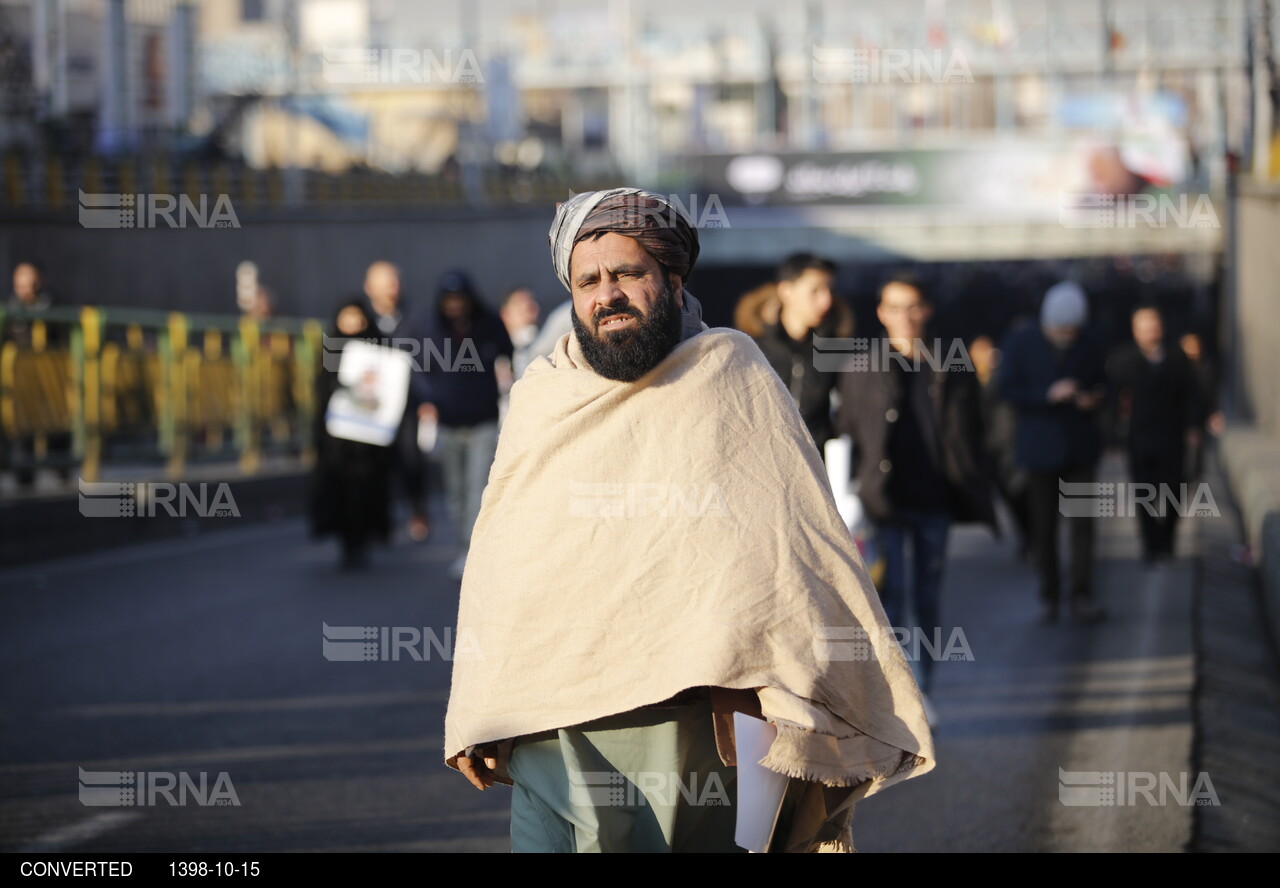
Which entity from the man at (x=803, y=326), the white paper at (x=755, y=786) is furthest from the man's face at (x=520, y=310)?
the white paper at (x=755, y=786)

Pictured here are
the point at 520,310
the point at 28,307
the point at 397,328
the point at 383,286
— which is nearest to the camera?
the point at 397,328

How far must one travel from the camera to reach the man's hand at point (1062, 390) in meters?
10.6

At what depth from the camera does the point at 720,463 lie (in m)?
3.41

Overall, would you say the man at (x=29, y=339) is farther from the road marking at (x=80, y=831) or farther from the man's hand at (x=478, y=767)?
the man's hand at (x=478, y=767)

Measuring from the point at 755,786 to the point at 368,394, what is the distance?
967cm

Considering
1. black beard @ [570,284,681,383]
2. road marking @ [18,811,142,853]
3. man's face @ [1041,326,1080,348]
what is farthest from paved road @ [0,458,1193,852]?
black beard @ [570,284,681,383]

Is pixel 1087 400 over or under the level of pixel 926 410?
under

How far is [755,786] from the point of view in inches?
132

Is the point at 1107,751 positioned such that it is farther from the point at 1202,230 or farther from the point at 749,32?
the point at 749,32

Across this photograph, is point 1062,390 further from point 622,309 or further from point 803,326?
point 622,309

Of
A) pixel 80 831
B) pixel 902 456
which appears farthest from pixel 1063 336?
pixel 80 831

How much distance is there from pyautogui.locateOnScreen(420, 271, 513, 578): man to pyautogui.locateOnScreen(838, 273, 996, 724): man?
14.2ft

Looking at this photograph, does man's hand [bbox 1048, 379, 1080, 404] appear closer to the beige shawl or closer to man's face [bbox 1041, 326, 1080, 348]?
man's face [bbox 1041, 326, 1080, 348]

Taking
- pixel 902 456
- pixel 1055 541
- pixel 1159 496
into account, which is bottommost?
pixel 1159 496
